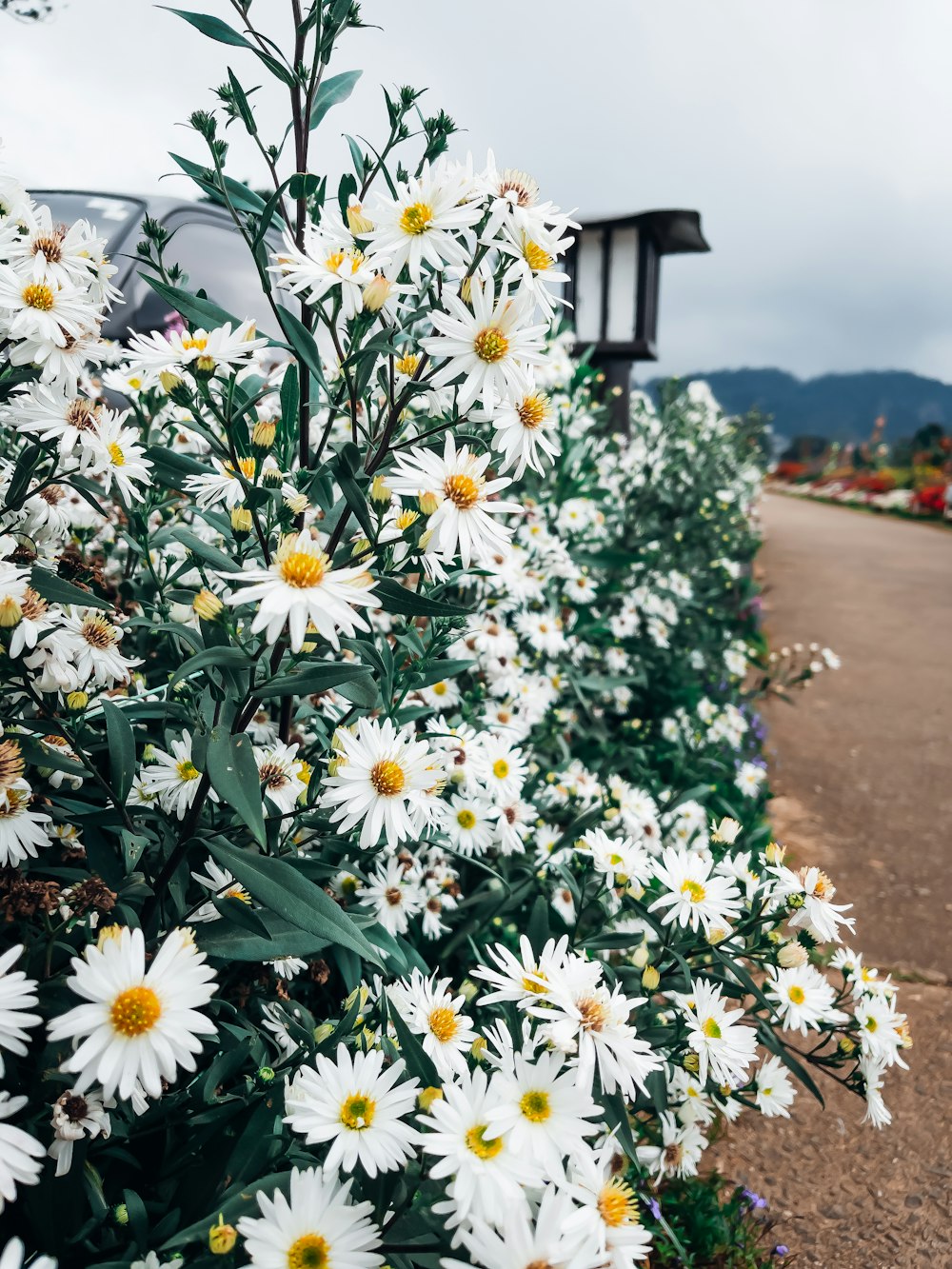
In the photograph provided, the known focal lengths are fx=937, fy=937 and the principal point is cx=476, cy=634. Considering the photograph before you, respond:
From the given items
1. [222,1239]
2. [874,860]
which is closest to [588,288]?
[874,860]

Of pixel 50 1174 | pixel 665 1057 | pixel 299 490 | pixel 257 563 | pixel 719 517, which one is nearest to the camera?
pixel 50 1174

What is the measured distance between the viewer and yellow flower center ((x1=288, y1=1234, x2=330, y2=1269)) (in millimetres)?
739

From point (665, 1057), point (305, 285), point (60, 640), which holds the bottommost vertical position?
point (665, 1057)

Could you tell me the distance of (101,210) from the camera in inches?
134

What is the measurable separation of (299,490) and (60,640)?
35 centimetres

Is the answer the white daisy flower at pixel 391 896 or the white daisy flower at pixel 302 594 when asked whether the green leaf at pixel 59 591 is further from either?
the white daisy flower at pixel 391 896

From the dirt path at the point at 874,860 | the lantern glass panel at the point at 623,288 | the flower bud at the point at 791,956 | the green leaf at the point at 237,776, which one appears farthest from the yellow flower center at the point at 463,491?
the lantern glass panel at the point at 623,288

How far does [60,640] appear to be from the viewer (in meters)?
1.14

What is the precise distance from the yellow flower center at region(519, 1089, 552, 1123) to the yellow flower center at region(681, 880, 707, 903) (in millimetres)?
499

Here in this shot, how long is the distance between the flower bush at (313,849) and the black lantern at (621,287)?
4.66 m

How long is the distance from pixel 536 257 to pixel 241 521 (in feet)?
1.36

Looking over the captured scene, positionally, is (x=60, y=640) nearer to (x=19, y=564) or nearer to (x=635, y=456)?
(x=19, y=564)

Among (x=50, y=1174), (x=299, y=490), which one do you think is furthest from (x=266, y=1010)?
(x=299, y=490)

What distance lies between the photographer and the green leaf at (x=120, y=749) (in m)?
1.04
